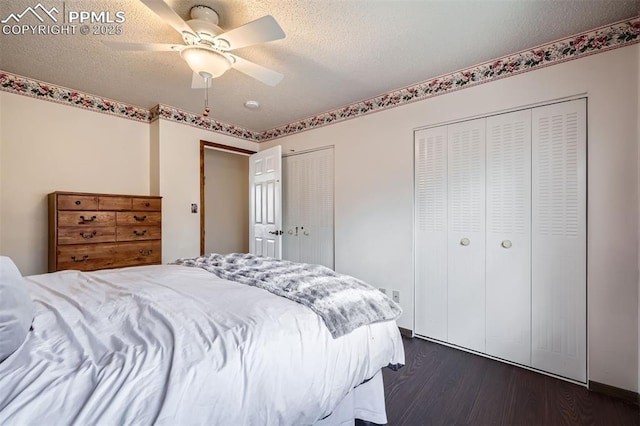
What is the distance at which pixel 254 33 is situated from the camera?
1.57m

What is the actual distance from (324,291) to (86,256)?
7.83 feet

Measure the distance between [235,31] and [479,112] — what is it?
1.98 metres

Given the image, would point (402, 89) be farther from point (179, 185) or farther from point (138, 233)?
point (138, 233)

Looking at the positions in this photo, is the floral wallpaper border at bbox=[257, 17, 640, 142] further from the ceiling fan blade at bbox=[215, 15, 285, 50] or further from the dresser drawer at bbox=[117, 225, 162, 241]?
the dresser drawer at bbox=[117, 225, 162, 241]

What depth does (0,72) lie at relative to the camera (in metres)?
2.42

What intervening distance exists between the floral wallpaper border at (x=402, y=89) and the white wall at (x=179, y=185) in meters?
0.17

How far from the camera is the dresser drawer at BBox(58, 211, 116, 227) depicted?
2.40m

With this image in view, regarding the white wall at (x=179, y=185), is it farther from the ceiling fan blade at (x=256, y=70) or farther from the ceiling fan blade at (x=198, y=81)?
the ceiling fan blade at (x=256, y=70)

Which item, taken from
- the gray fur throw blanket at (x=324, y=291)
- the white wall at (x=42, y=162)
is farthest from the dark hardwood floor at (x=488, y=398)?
the white wall at (x=42, y=162)

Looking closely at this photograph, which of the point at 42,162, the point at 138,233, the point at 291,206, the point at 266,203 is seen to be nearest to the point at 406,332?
the point at 291,206

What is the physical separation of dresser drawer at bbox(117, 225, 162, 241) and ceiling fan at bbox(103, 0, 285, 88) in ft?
5.60

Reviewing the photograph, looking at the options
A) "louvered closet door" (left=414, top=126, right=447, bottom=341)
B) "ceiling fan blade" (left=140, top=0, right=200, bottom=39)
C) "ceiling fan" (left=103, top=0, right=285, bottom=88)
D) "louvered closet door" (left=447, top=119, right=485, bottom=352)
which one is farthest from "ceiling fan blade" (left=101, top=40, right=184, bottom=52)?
"louvered closet door" (left=447, top=119, right=485, bottom=352)

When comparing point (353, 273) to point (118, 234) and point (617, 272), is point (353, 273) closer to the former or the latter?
point (617, 272)

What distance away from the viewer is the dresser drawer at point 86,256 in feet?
7.84
